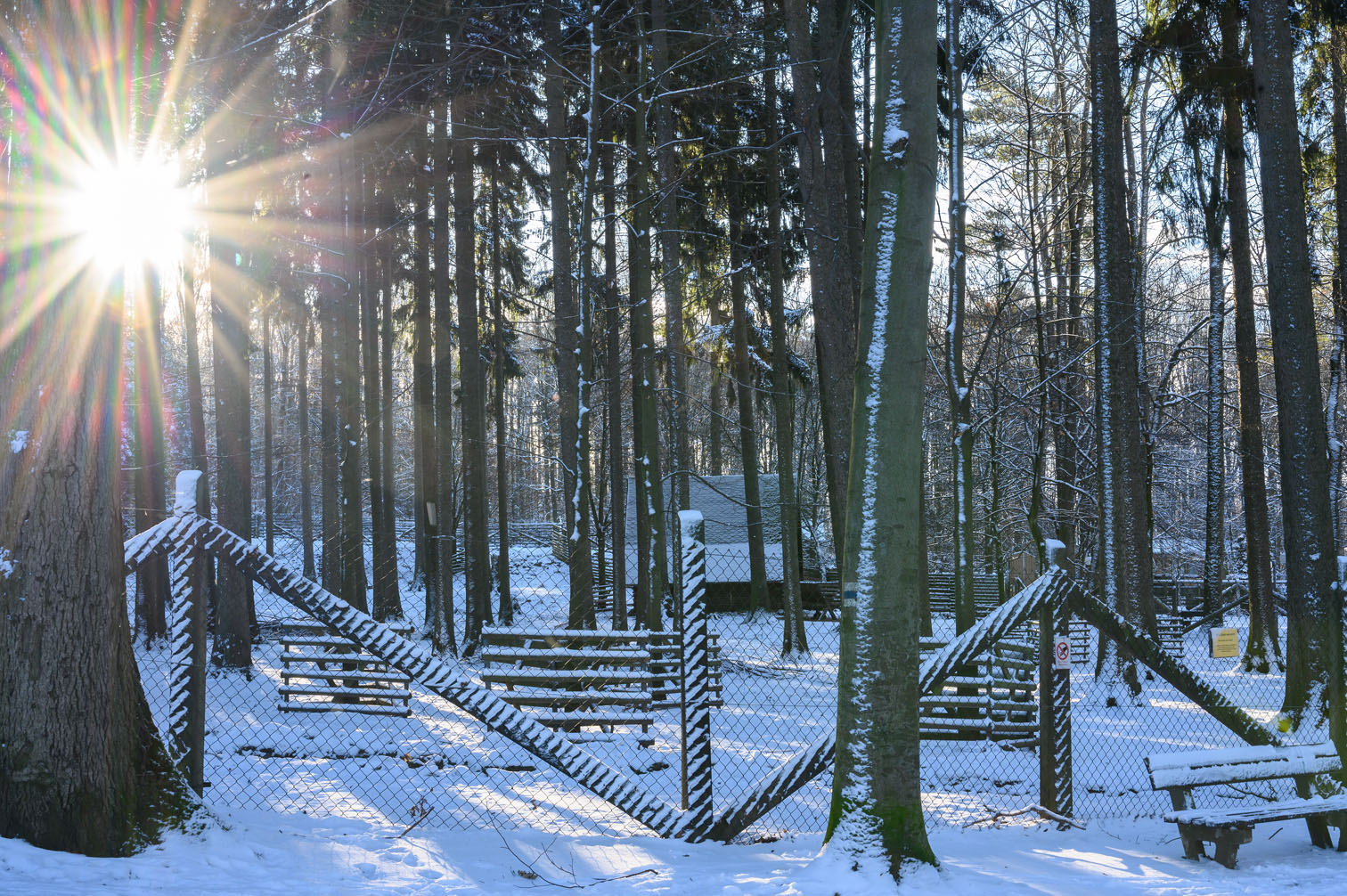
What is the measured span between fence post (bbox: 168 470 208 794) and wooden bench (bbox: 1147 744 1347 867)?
5.53 m

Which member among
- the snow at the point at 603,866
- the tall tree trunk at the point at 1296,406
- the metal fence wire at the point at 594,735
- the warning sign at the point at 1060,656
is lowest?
the metal fence wire at the point at 594,735

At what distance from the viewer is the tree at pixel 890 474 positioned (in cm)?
412

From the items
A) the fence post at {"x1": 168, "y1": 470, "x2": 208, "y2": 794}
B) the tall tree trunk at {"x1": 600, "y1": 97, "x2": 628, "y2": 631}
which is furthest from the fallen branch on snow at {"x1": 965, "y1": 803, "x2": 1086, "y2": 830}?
the tall tree trunk at {"x1": 600, "y1": 97, "x2": 628, "y2": 631}

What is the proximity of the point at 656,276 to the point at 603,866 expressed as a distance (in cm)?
1234

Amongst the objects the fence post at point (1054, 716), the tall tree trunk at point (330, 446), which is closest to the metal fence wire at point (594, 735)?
the fence post at point (1054, 716)

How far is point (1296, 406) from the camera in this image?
29.1 feet

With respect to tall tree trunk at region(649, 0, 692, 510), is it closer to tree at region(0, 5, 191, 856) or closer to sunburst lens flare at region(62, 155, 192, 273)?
sunburst lens flare at region(62, 155, 192, 273)

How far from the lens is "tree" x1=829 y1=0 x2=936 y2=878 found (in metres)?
4.12

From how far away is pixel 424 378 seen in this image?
1831 centimetres

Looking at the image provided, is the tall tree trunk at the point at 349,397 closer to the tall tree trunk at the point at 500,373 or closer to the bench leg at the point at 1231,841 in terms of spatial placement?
the tall tree trunk at the point at 500,373

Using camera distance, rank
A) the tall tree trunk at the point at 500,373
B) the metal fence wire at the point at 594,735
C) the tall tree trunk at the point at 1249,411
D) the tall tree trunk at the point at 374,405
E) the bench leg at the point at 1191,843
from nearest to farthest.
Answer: the bench leg at the point at 1191,843, the metal fence wire at the point at 594,735, the tall tree trunk at the point at 1249,411, the tall tree trunk at the point at 374,405, the tall tree trunk at the point at 500,373

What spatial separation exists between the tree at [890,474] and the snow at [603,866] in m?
0.39

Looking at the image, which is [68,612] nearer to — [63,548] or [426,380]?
[63,548]

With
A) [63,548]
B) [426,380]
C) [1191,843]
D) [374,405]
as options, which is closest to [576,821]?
[63,548]
